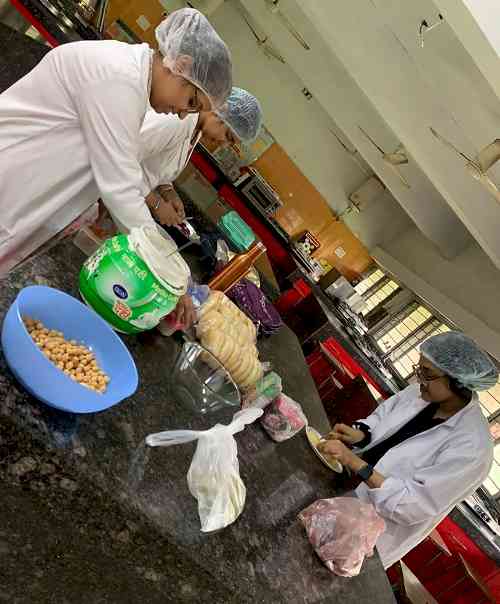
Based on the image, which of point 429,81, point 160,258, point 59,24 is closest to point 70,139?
point 160,258

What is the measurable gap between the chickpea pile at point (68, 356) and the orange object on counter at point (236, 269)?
784 millimetres

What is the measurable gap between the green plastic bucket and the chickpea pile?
136mm

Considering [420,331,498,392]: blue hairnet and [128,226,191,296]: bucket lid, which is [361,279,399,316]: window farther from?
[128,226,191,296]: bucket lid

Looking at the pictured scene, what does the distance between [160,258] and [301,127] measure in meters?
7.80

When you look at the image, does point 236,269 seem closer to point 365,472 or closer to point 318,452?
point 318,452

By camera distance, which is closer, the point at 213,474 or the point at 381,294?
the point at 213,474

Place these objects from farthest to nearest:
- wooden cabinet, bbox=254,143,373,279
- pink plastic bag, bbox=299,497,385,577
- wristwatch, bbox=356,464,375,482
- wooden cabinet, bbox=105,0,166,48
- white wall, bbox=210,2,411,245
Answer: white wall, bbox=210,2,411,245 → wooden cabinet, bbox=254,143,373,279 → wooden cabinet, bbox=105,0,166,48 → wristwatch, bbox=356,464,375,482 → pink plastic bag, bbox=299,497,385,577

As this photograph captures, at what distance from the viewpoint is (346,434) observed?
7.19 feet

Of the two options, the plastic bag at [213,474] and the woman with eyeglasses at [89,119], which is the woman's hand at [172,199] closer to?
the woman with eyeglasses at [89,119]

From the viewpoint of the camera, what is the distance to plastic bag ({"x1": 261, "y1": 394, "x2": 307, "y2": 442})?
1.58m

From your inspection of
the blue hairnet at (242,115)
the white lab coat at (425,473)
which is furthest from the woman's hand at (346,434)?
the blue hairnet at (242,115)

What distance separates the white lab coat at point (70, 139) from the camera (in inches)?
49.3

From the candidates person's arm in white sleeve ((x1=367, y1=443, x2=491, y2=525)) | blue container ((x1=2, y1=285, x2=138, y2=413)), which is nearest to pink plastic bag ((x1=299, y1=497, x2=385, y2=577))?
person's arm in white sleeve ((x1=367, y1=443, x2=491, y2=525))

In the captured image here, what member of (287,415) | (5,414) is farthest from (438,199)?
(5,414)
